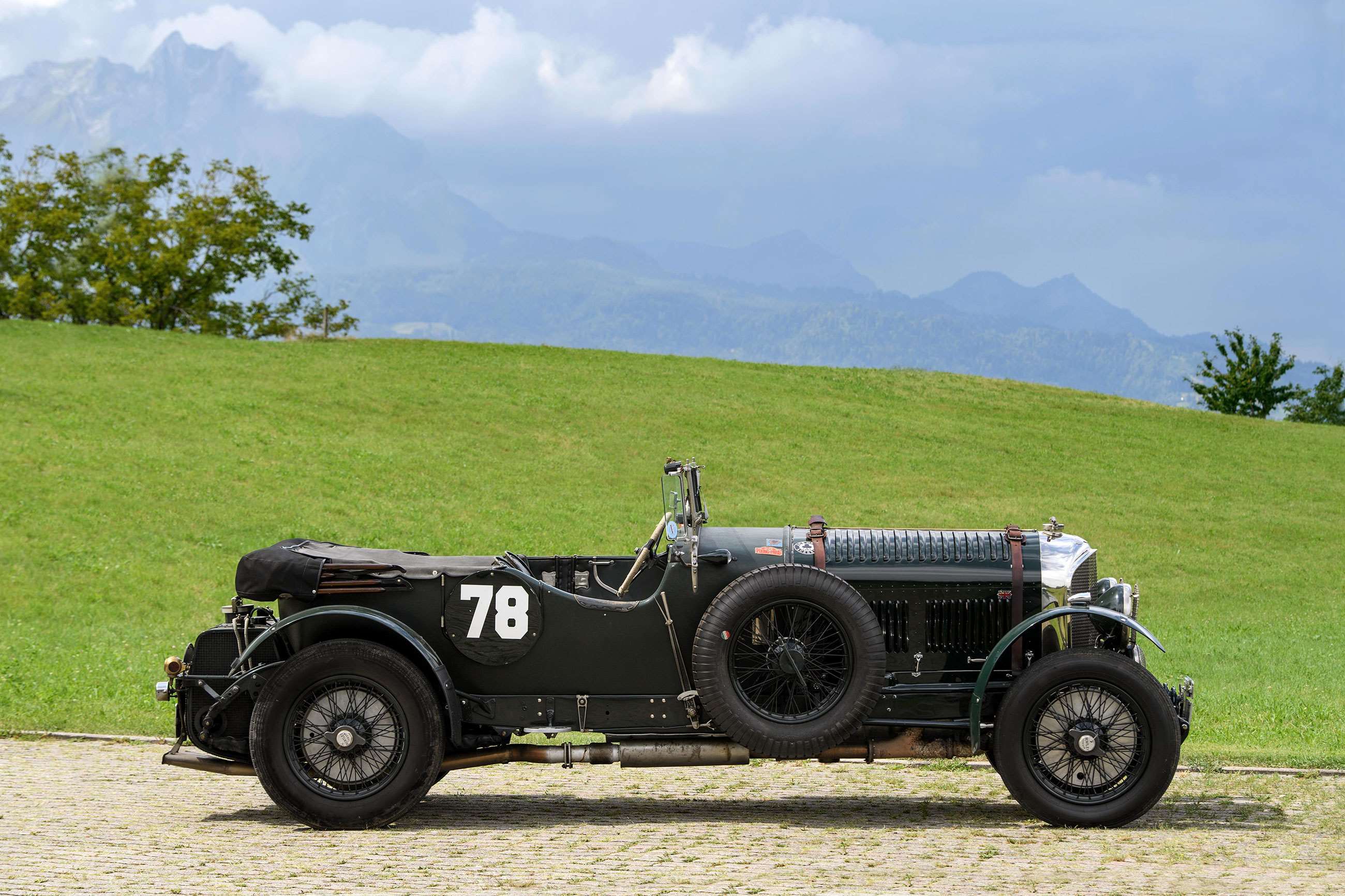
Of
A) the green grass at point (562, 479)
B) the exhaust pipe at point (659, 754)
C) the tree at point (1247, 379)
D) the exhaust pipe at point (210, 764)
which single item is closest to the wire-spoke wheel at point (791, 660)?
the exhaust pipe at point (659, 754)

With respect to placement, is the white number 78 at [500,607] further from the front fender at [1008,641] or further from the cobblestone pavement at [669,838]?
the front fender at [1008,641]

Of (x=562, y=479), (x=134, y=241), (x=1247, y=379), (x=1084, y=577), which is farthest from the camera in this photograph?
(x=1247, y=379)

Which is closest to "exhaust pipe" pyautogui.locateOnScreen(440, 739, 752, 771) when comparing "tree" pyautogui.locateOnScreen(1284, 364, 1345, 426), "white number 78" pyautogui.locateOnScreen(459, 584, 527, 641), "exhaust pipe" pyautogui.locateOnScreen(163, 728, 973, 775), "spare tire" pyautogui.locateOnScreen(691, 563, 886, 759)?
"exhaust pipe" pyautogui.locateOnScreen(163, 728, 973, 775)

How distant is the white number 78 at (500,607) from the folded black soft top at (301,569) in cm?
12

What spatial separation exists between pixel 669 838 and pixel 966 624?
216 cm

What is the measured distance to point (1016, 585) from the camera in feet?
24.5

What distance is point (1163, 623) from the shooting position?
20562mm

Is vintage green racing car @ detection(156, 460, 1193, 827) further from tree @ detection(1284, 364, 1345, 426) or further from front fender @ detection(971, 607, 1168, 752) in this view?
tree @ detection(1284, 364, 1345, 426)

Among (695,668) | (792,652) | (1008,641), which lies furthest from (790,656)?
(1008,641)

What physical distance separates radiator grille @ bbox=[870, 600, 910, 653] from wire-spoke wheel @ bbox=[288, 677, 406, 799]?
2826 millimetres

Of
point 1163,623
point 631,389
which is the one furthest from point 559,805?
point 631,389

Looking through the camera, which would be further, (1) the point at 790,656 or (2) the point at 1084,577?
(2) the point at 1084,577

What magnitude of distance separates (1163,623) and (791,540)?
15.0 metres

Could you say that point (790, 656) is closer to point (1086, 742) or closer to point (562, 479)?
point (1086, 742)
